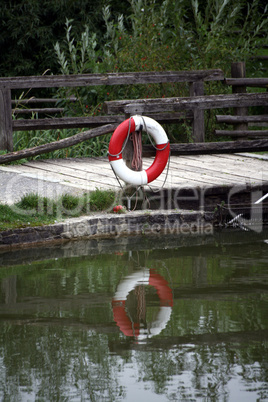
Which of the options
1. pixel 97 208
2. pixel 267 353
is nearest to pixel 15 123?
pixel 97 208

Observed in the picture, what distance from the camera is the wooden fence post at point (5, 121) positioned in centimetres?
812

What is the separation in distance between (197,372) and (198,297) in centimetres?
126

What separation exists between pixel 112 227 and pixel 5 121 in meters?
2.87

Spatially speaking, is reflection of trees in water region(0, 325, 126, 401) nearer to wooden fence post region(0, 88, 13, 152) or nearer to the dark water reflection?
the dark water reflection

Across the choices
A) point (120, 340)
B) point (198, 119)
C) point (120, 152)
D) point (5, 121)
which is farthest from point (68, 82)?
point (120, 340)

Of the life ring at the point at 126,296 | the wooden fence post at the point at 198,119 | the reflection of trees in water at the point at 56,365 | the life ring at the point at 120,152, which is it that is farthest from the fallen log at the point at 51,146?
the reflection of trees in water at the point at 56,365

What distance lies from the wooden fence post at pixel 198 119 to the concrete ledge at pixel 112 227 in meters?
2.24

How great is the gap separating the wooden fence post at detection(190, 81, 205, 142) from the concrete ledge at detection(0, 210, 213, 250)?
2.24 meters

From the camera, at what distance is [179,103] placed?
7.36 metres

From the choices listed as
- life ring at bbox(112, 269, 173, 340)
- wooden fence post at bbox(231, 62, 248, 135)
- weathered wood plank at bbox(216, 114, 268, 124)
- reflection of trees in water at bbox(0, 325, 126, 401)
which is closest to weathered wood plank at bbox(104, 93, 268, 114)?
weathered wood plank at bbox(216, 114, 268, 124)

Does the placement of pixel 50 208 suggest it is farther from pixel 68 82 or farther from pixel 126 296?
pixel 68 82

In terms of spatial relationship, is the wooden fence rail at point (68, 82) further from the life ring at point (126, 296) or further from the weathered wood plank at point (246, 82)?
the life ring at point (126, 296)

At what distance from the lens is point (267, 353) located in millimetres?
3223

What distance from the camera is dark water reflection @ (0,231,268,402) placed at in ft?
9.62
